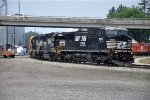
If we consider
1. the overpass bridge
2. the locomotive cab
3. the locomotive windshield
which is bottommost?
the locomotive cab

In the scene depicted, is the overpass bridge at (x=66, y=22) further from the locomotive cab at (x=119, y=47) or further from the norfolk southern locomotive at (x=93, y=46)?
the locomotive cab at (x=119, y=47)

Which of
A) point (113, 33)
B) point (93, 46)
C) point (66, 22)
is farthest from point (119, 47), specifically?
point (66, 22)

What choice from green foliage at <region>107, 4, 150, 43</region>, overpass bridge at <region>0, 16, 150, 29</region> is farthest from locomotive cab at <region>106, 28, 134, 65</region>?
green foliage at <region>107, 4, 150, 43</region>

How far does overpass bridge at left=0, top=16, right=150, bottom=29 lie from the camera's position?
7550 cm

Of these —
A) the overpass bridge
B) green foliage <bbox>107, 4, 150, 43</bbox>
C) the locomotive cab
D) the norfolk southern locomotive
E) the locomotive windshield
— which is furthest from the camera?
green foliage <bbox>107, 4, 150, 43</bbox>

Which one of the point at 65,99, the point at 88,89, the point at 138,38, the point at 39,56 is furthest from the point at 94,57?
the point at 138,38

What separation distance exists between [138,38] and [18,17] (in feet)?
166

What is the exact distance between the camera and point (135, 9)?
128 metres

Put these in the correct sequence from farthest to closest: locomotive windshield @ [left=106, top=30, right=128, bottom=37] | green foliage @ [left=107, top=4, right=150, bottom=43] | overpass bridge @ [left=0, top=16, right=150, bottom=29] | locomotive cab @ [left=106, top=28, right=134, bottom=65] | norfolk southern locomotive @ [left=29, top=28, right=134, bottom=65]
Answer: green foliage @ [left=107, top=4, right=150, bottom=43] < overpass bridge @ [left=0, top=16, right=150, bottom=29] < locomotive windshield @ [left=106, top=30, right=128, bottom=37] < norfolk southern locomotive @ [left=29, top=28, right=134, bottom=65] < locomotive cab @ [left=106, top=28, right=134, bottom=65]

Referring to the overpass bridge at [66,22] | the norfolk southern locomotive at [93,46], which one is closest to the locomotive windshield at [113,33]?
the norfolk southern locomotive at [93,46]

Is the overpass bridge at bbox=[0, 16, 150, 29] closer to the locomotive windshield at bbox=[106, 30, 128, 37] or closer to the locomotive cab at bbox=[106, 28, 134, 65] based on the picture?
the locomotive windshield at bbox=[106, 30, 128, 37]

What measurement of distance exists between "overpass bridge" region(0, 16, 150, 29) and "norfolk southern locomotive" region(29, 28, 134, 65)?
31.2m

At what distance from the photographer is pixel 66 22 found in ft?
248

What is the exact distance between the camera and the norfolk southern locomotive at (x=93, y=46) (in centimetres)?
3403
